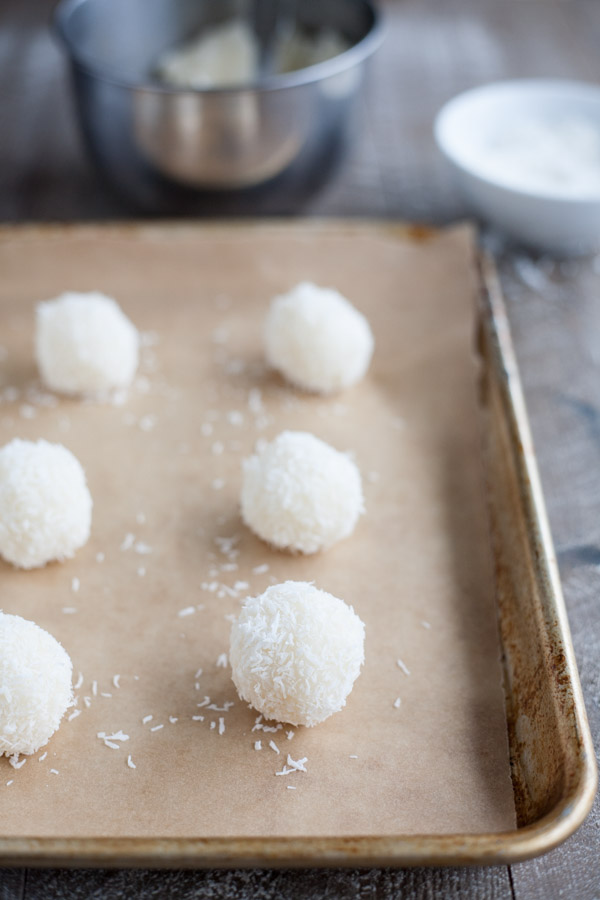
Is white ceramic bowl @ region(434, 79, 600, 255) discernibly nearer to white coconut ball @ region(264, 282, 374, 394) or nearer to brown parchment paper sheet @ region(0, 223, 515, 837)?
brown parchment paper sheet @ region(0, 223, 515, 837)

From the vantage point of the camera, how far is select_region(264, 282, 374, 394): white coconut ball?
155cm

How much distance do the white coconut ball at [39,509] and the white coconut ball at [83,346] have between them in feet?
0.91

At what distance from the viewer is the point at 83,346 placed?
1.53 meters

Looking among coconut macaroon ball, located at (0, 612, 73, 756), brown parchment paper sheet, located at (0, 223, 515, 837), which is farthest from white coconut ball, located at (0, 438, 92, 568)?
coconut macaroon ball, located at (0, 612, 73, 756)

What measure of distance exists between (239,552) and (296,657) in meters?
0.30

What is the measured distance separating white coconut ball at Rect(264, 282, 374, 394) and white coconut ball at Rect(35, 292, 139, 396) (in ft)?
0.86

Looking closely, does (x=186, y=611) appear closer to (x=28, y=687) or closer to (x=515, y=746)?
(x=28, y=687)

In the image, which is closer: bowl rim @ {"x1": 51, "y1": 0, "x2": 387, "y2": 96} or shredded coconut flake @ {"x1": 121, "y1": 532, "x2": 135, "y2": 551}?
shredded coconut flake @ {"x1": 121, "y1": 532, "x2": 135, "y2": 551}

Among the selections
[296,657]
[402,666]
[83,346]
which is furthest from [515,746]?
[83,346]

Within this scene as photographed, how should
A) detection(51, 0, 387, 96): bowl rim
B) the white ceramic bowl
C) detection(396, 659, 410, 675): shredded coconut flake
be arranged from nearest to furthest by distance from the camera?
detection(396, 659, 410, 675): shredded coconut flake < detection(51, 0, 387, 96): bowl rim < the white ceramic bowl

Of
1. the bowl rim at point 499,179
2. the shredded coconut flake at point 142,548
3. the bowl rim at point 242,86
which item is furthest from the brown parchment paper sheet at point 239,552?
the bowl rim at point 242,86

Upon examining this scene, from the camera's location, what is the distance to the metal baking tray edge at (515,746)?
0.87 meters

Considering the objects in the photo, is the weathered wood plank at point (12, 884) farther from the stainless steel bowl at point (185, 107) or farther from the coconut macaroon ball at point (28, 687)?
the stainless steel bowl at point (185, 107)

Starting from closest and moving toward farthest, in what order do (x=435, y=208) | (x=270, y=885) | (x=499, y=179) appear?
1. (x=270, y=885)
2. (x=499, y=179)
3. (x=435, y=208)
